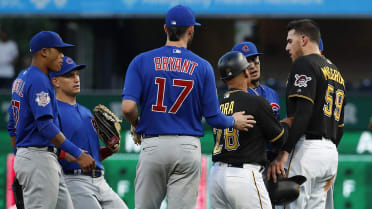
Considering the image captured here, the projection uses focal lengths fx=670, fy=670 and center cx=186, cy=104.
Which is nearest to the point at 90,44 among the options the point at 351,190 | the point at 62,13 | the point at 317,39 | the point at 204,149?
the point at 62,13

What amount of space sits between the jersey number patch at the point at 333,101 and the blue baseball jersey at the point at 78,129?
2192 mm

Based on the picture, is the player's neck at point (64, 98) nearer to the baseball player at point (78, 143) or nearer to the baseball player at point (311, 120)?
the baseball player at point (78, 143)

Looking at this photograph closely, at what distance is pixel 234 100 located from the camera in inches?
215

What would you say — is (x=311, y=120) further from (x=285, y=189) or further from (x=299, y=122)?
(x=285, y=189)

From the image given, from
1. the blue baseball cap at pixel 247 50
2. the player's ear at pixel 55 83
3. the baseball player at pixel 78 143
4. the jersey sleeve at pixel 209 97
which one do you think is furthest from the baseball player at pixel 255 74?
the player's ear at pixel 55 83

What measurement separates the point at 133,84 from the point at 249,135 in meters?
1.02

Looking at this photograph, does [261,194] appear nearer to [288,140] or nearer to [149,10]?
[288,140]

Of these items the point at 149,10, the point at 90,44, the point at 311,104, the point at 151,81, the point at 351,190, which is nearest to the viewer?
the point at 151,81

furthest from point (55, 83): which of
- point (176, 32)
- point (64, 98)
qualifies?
point (176, 32)

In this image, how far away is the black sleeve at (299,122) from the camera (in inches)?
221

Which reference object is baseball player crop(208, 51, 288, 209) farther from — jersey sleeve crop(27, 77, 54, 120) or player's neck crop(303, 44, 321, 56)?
jersey sleeve crop(27, 77, 54, 120)

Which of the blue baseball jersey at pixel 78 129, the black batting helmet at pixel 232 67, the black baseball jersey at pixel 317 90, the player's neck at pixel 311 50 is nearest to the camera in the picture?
the black batting helmet at pixel 232 67

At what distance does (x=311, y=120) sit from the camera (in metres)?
5.79

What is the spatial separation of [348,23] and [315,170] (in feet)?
31.4
